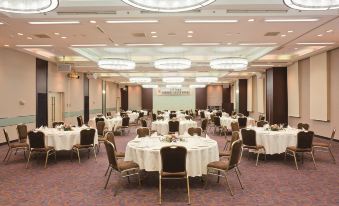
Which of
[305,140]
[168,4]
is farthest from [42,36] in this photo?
[305,140]

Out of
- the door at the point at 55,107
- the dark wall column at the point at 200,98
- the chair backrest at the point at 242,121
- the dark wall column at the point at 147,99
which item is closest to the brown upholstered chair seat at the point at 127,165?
the chair backrest at the point at 242,121

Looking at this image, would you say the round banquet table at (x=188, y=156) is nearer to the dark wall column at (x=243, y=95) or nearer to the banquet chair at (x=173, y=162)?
the banquet chair at (x=173, y=162)

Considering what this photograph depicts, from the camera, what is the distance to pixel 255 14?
7.12 metres

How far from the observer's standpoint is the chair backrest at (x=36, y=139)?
7623 millimetres

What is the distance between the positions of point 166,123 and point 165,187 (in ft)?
23.3

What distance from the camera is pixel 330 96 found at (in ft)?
41.5

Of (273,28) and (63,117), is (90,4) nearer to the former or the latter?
(273,28)

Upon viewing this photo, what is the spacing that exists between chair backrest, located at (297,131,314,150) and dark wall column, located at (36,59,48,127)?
11.6 m

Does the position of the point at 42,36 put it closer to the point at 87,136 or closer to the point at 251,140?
the point at 87,136

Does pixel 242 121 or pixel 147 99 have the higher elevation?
pixel 147 99

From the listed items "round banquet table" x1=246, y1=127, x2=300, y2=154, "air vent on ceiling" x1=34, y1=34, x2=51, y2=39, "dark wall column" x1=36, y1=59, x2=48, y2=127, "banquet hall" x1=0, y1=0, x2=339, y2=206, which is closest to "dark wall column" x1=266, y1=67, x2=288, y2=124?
"banquet hall" x1=0, y1=0, x2=339, y2=206

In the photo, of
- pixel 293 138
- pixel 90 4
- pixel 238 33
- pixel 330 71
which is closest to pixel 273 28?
pixel 238 33

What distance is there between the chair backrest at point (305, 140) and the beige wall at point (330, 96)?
5.51 meters

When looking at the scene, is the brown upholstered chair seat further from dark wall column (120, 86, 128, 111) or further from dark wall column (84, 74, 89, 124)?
dark wall column (120, 86, 128, 111)
